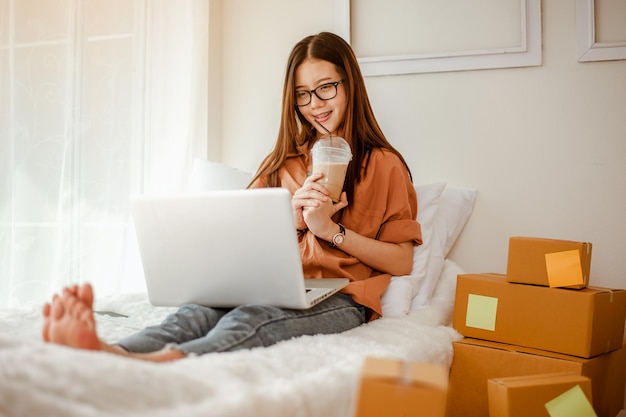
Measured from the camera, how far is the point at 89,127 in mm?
1858

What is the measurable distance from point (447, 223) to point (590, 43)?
2.19ft

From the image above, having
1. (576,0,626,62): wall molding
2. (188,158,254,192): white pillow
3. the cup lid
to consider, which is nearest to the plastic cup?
the cup lid

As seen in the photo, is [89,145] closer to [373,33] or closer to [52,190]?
[52,190]

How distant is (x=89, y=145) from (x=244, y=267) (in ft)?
3.10

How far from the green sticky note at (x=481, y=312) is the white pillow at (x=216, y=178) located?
779mm

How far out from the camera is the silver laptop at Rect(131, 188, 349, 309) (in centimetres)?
109

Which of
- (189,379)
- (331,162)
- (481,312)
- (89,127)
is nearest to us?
(189,379)

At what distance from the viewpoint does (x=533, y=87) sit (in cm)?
194

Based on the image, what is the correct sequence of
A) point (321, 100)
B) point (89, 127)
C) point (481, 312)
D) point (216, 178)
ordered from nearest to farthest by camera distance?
point (481, 312)
point (321, 100)
point (89, 127)
point (216, 178)

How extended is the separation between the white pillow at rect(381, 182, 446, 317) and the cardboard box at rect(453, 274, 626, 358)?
0.13 m

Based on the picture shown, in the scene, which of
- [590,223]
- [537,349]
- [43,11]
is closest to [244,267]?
[537,349]

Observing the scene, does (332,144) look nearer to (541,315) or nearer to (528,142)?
(541,315)

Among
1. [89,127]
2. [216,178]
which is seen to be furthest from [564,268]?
[89,127]

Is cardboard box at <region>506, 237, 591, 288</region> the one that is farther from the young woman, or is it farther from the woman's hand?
the woman's hand
